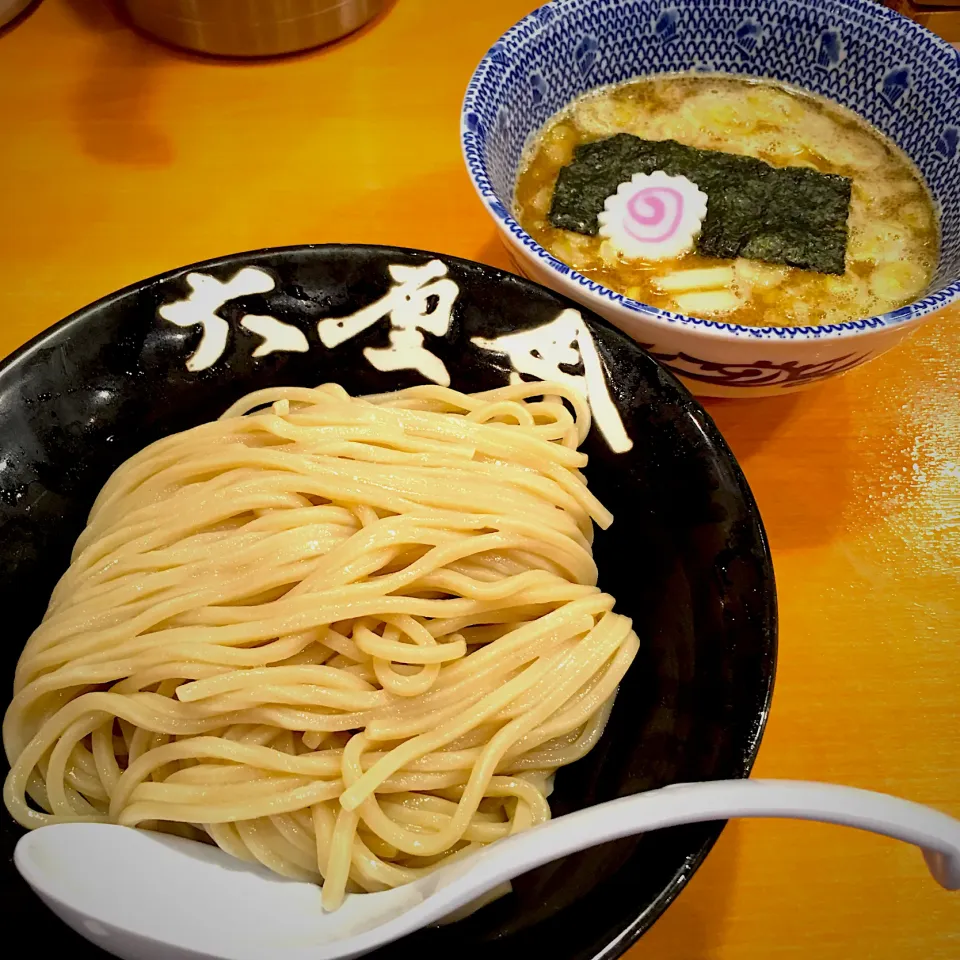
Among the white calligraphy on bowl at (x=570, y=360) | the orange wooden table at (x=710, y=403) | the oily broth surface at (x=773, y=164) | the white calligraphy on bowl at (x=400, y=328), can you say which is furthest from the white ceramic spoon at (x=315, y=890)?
the oily broth surface at (x=773, y=164)

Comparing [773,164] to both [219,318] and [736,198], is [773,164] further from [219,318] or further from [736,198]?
[219,318]

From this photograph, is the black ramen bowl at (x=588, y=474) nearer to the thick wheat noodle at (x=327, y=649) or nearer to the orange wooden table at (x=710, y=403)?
the thick wheat noodle at (x=327, y=649)

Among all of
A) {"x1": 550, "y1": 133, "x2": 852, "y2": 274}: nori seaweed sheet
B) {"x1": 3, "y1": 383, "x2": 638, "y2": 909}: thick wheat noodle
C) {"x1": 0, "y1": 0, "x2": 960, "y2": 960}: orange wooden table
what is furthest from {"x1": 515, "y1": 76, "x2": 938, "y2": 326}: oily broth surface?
{"x1": 3, "y1": 383, "x2": 638, "y2": 909}: thick wheat noodle

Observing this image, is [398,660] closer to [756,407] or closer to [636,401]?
[636,401]

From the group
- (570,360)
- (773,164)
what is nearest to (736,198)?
(773,164)

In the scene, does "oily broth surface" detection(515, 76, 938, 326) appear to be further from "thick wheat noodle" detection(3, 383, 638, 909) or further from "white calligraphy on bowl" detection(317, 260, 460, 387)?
"thick wheat noodle" detection(3, 383, 638, 909)
